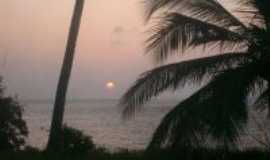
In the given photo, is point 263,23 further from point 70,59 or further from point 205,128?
point 70,59

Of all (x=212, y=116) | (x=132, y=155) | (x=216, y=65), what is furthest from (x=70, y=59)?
(x=212, y=116)

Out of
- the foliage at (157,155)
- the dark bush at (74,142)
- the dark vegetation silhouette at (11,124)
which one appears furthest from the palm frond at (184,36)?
the dark vegetation silhouette at (11,124)

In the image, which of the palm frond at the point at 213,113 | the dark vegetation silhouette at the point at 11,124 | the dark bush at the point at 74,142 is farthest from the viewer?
the dark vegetation silhouette at the point at 11,124

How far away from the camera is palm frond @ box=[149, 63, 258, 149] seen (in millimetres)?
9453

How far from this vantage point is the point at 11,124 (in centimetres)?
1975

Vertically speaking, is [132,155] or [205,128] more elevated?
[205,128]

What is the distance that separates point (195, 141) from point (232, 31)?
260cm

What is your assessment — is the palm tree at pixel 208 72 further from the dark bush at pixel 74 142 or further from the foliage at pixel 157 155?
the dark bush at pixel 74 142

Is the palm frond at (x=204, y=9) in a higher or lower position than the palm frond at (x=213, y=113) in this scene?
higher

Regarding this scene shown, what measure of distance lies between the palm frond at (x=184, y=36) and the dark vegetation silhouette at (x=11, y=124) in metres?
9.23

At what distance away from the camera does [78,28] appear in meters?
15.0

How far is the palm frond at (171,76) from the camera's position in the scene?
35.2 feet

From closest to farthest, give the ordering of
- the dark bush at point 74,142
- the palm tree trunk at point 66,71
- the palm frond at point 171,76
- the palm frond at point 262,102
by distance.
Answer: the palm frond at point 171,76 → the palm frond at point 262,102 → the dark bush at point 74,142 → the palm tree trunk at point 66,71

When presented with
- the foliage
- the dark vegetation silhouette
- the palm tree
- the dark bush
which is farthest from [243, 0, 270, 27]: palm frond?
the dark vegetation silhouette
